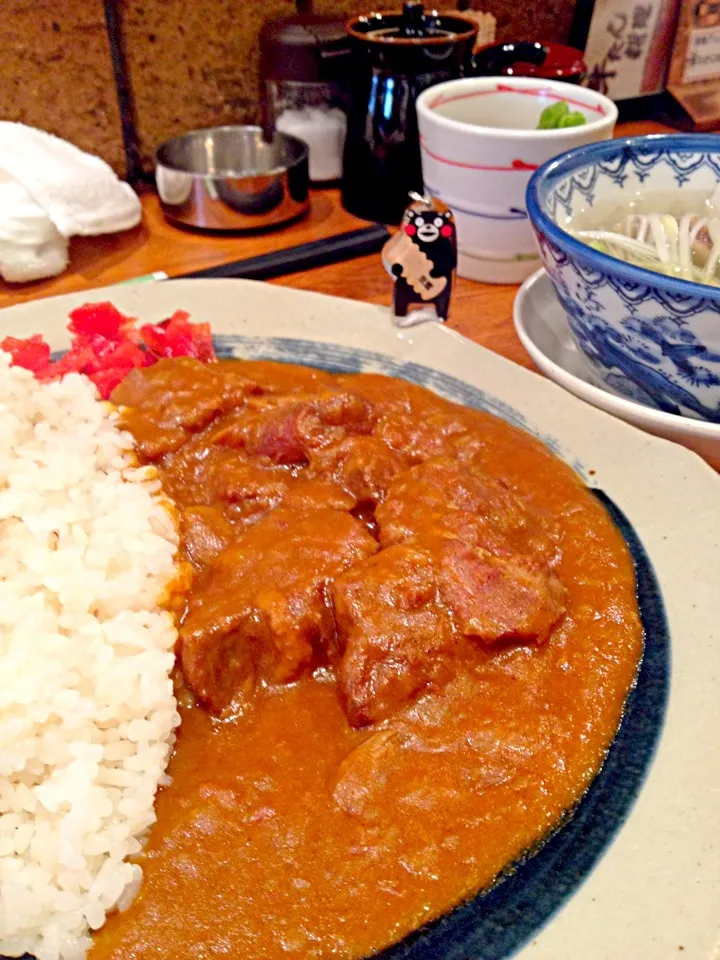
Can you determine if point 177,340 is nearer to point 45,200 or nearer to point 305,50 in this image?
point 45,200

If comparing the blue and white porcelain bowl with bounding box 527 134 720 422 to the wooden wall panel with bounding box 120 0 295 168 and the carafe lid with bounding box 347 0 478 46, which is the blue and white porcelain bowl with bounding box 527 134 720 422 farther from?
the wooden wall panel with bounding box 120 0 295 168

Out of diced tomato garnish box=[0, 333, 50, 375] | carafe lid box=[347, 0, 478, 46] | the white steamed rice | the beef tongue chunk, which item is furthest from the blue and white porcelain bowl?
diced tomato garnish box=[0, 333, 50, 375]

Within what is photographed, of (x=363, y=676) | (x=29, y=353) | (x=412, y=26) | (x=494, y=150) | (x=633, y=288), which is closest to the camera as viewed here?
(x=363, y=676)

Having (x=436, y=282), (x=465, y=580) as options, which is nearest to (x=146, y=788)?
(x=465, y=580)

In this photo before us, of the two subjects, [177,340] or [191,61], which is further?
[191,61]

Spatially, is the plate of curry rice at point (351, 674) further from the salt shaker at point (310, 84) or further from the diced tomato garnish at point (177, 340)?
the salt shaker at point (310, 84)

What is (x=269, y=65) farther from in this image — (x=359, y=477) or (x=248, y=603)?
(x=248, y=603)

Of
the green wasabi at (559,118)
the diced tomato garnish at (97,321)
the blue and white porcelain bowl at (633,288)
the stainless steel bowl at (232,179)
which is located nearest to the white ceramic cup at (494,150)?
the green wasabi at (559,118)

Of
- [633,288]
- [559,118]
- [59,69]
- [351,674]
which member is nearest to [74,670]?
[351,674]
